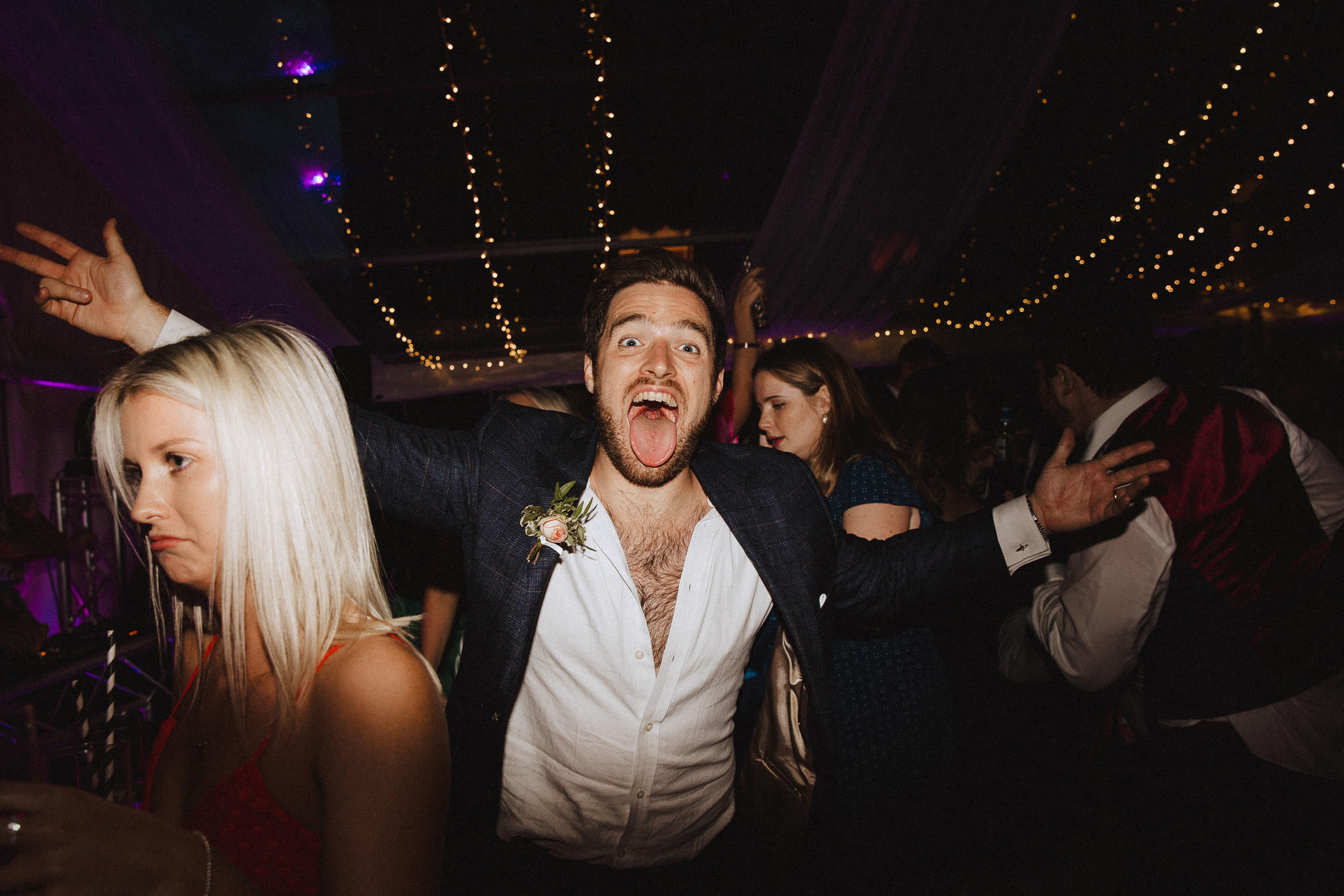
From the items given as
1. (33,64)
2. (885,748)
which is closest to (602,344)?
(885,748)

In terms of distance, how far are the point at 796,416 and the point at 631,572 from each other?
3.81ft

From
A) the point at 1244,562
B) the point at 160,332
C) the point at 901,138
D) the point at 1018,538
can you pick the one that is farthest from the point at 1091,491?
the point at 901,138

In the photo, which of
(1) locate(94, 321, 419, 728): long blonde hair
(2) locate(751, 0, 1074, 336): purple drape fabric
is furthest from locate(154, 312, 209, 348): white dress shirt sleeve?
(2) locate(751, 0, 1074, 336): purple drape fabric

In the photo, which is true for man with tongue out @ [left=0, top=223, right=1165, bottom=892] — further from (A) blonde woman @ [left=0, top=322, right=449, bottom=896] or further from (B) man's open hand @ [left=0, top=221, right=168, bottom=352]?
(A) blonde woman @ [left=0, top=322, right=449, bottom=896]

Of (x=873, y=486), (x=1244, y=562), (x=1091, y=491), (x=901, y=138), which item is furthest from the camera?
(x=901, y=138)

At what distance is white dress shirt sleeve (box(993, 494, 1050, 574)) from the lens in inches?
63.3

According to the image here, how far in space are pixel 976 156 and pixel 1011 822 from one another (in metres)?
3.52

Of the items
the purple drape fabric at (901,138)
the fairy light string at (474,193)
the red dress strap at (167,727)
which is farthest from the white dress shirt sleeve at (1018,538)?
the fairy light string at (474,193)

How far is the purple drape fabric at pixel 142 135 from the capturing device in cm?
255

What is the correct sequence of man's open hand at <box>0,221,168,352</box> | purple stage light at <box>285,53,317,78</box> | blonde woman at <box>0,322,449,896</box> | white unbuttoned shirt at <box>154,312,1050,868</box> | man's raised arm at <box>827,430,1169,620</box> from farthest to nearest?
purple stage light at <box>285,53,317,78</box> < man's raised arm at <box>827,430,1169,620</box> < white unbuttoned shirt at <box>154,312,1050,868</box> < man's open hand at <box>0,221,168,352</box> < blonde woman at <box>0,322,449,896</box>

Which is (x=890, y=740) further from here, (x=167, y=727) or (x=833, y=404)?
(x=167, y=727)

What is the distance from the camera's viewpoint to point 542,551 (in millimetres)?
1465

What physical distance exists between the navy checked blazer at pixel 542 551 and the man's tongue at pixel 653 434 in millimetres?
161

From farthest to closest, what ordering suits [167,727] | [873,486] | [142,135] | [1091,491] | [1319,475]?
1. [142,135]
2. [873,486]
3. [1319,475]
4. [1091,491]
5. [167,727]
